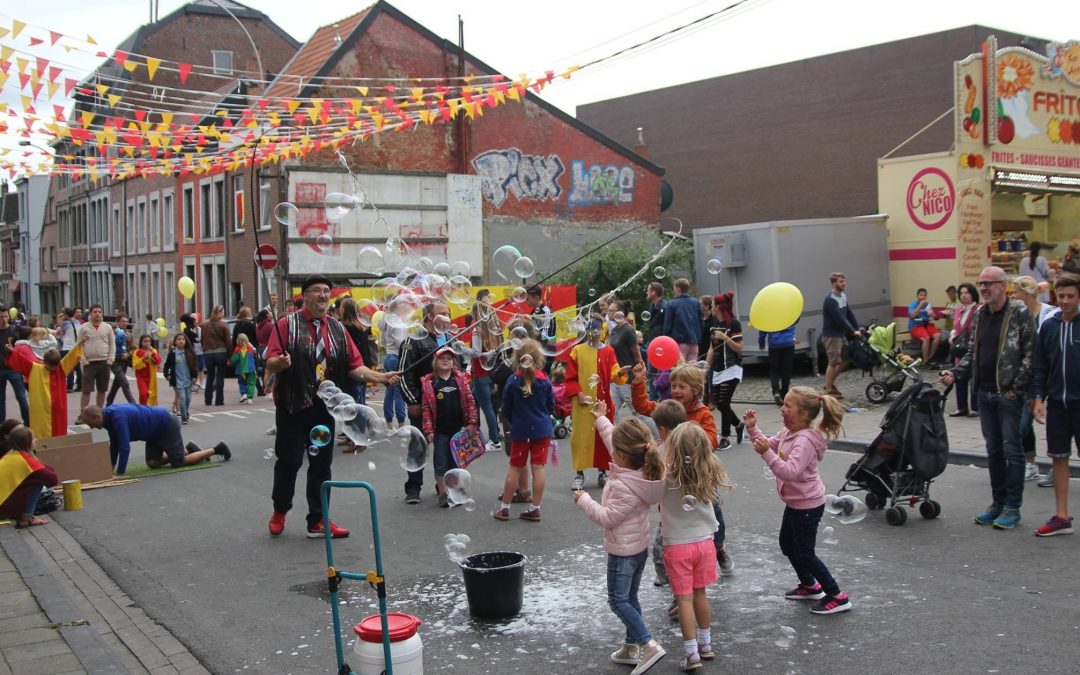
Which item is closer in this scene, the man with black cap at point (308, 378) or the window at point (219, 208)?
the man with black cap at point (308, 378)

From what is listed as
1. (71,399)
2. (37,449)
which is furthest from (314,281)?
(71,399)

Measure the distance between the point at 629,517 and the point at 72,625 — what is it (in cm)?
333

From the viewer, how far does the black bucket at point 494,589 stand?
5.57 meters

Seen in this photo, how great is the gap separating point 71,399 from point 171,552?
14353 mm

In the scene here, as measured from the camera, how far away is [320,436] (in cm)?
709

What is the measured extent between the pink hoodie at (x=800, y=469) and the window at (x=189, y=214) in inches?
1210

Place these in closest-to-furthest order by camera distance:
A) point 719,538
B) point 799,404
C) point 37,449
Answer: point 799,404 → point 719,538 → point 37,449

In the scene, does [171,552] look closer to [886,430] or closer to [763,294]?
[763,294]

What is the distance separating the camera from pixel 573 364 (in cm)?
893

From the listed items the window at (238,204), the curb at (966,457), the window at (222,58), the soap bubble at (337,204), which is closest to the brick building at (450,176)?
the window at (238,204)

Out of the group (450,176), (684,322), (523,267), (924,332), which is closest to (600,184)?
(450,176)

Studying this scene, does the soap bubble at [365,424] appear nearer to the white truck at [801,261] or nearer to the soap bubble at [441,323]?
the soap bubble at [441,323]

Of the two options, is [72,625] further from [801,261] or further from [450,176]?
[450,176]

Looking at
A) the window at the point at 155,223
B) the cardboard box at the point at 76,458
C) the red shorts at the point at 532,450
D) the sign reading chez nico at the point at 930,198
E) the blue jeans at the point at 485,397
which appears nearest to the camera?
the red shorts at the point at 532,450
